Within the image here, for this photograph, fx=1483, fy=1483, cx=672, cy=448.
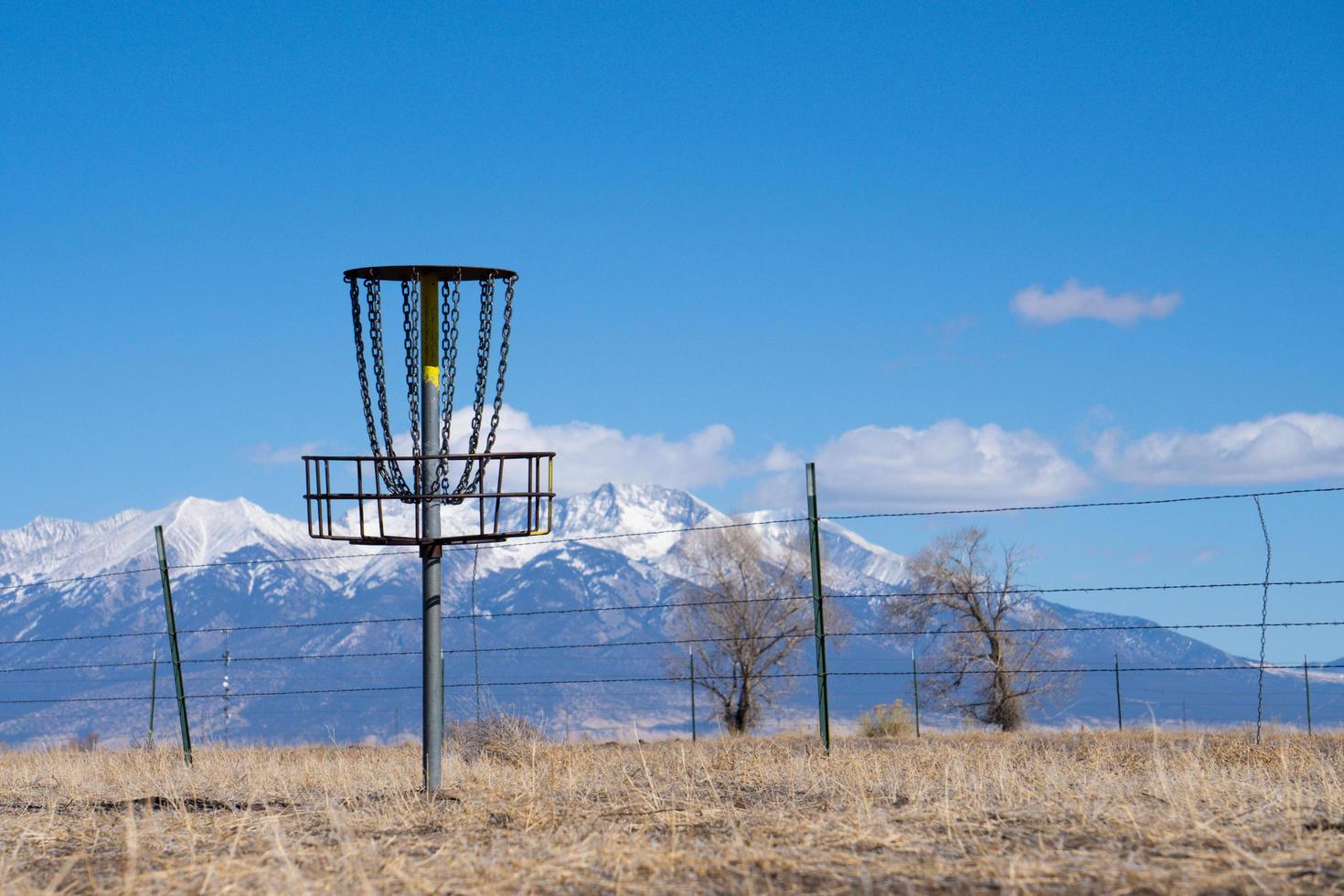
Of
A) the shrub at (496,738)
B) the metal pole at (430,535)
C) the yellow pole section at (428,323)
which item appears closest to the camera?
the metal pole at (430,535)

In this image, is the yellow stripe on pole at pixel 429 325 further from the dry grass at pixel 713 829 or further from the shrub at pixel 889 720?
the shrub at pixel 889 720

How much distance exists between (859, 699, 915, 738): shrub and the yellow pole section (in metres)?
24.7

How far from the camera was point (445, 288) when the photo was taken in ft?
35.5

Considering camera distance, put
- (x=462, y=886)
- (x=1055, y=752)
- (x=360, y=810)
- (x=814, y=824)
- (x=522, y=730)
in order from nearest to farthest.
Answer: (x=462, y=886) < (x=814, y=824) < (x=360, y=810) < (x=1055, y=752) < (x=522, y=730)

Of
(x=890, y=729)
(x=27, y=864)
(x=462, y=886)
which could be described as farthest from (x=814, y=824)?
(x=890, y=729)

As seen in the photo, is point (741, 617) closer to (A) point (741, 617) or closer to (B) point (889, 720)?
(A) point (741, 617)

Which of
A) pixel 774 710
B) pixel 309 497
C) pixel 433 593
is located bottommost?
pixel 774 710

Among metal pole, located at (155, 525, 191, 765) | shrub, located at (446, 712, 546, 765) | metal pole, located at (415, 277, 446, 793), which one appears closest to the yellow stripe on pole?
metal pole, located at (415, 277, 446, 793)

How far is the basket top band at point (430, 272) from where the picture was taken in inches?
421

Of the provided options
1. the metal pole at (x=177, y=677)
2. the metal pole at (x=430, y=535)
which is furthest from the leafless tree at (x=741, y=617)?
the metal pole at (x=430, y=535)

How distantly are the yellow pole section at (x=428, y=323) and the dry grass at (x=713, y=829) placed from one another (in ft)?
9.69

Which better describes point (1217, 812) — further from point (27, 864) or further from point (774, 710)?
point (774, 710)

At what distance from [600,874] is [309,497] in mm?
4920

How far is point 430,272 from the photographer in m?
10.7
